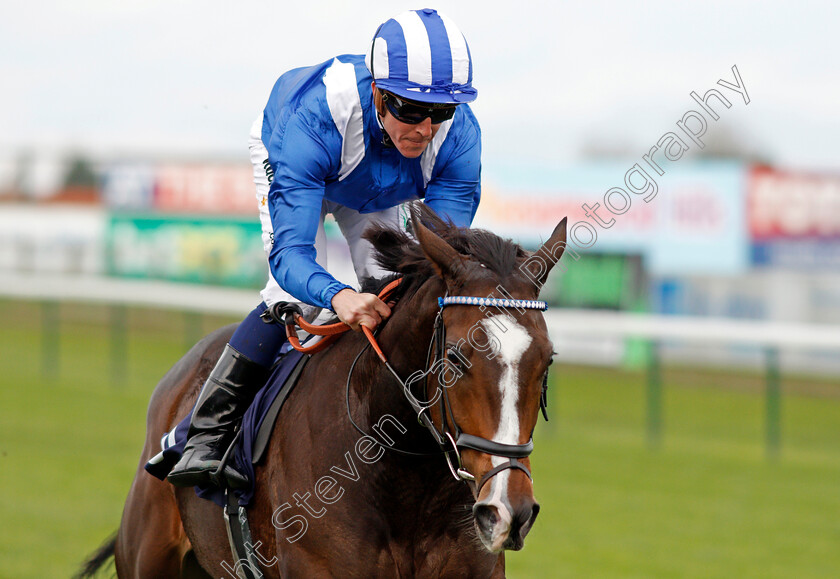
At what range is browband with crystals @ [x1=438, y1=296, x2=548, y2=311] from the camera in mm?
2406

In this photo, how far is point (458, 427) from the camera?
2.41m

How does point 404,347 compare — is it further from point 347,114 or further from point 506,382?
point 347,114

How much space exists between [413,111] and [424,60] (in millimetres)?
154

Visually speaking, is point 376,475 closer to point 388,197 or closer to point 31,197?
point 388,197

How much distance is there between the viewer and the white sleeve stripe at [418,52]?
2.85 metres

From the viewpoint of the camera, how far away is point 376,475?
9.30 feet

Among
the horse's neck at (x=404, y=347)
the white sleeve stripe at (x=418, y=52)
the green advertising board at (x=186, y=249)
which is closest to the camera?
the horse's neck at (x=404, y=347)

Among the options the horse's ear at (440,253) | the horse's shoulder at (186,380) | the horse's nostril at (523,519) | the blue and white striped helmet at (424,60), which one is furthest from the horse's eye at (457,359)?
the horse's shoulder at (186,380)

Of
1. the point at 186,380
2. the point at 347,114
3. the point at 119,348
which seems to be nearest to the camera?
the point at 347,114

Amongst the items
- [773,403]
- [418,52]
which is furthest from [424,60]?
[773,403]

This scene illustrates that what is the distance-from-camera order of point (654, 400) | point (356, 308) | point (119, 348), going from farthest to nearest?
point (119, 348) < point (654, 400) < point (356, 308)

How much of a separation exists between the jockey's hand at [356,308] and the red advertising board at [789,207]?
1682 cm

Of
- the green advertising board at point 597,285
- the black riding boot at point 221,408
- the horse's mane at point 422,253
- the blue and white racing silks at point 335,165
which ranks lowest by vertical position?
the green advertising board at point 597,285

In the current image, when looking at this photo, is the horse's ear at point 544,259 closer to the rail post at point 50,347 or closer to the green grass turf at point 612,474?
the green grass turf at point 612,474
